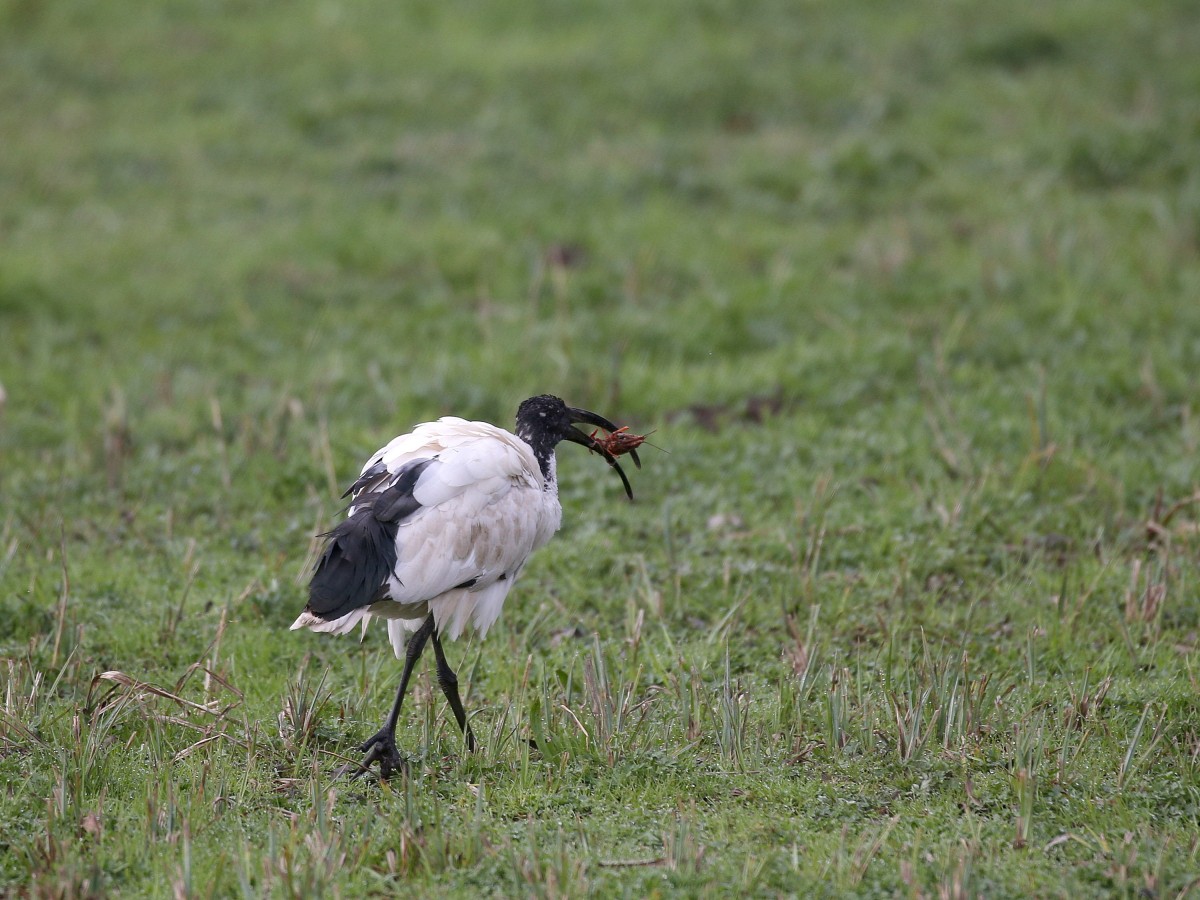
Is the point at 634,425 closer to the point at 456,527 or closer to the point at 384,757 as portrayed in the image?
the point at 456,527

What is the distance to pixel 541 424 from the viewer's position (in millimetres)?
5551

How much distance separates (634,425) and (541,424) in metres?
2.51

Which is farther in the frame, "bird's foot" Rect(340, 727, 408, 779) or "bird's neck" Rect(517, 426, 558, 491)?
"bird's neck" Rect(517, 426, 558, 491)

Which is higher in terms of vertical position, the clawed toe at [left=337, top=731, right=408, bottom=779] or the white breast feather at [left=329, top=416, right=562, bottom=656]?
the white breast feather at [left=329, top=416, right=562, bottom=656]

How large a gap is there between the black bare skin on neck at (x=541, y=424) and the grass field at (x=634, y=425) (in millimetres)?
737

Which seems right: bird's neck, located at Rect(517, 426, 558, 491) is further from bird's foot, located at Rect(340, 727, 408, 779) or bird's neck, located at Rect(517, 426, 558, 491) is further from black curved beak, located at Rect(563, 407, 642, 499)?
bird's foot, located at Rect(340, 727, 408, 779)

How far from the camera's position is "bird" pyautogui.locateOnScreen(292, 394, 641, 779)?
468 centimetres

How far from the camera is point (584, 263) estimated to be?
393 inches

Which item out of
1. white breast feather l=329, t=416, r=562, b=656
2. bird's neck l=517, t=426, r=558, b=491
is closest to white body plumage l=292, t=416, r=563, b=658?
white breast feather l=329, t=416, r=562, b=656

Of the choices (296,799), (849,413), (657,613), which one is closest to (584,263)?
(849,413)

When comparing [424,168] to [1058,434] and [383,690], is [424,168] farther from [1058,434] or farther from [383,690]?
[383,690]

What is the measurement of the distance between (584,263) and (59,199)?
423cm

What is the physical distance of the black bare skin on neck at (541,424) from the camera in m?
5.54

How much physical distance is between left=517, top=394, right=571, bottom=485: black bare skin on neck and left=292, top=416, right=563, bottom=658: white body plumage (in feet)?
0.67
